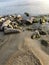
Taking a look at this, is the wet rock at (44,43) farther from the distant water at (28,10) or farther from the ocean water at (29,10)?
the distant water at (28,10)

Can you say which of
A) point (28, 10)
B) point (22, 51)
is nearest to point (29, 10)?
point (28, 10)

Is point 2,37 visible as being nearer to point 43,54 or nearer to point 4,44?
point 4,44

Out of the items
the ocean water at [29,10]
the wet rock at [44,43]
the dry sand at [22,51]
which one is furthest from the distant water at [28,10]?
the wet rock at [44,43]

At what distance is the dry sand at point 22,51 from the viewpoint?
7.14 m

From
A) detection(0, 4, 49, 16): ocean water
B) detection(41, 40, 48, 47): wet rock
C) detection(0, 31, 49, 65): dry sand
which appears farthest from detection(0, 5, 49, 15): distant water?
detection(41, 40, 48, 47): wet rock

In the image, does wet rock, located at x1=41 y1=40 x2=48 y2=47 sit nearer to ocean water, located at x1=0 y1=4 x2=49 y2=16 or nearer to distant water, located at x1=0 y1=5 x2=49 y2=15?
ocean water, located at x1=0 y1=4 x2=49 y2=16

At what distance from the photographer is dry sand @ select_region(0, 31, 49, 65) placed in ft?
23.4

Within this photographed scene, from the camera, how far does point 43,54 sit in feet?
26.3

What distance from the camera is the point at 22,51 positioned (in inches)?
315

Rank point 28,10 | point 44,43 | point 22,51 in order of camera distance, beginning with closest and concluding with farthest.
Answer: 1. point 22,51
2. point 44,43
3. point 28,10

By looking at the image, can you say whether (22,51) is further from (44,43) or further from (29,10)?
(29,10)

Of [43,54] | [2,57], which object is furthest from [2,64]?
[43,54]

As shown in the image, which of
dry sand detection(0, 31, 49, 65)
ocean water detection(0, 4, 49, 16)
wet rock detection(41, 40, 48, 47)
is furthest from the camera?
ocean water detection(0, 4, 49, 16)

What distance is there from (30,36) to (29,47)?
76.3 inches
